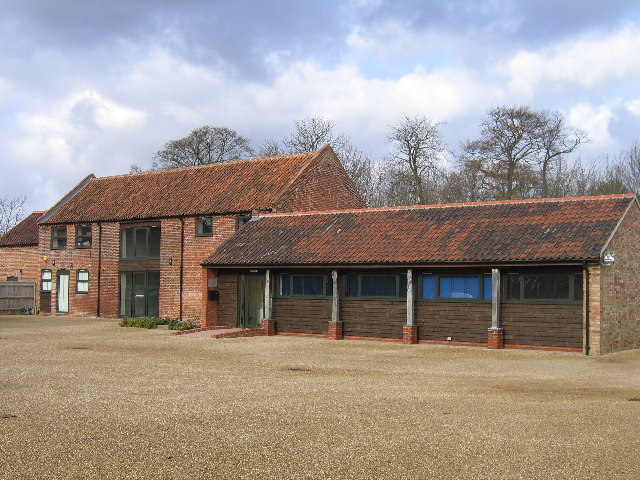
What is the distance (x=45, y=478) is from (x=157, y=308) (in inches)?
1052

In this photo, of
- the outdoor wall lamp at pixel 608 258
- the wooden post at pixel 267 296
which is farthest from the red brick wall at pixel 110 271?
the outdoor wall lamp at pixel 608 258

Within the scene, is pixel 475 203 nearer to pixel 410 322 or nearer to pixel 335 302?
pixel 410 322

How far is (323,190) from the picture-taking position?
32781 mm

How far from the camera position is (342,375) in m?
15.1

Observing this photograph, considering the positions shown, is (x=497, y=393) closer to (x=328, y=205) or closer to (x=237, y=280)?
(x=237, y=280)

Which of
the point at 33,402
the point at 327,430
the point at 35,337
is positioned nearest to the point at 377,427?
the point at 327,430

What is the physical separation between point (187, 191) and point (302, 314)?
1187 cm

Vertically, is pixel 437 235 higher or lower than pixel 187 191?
lower

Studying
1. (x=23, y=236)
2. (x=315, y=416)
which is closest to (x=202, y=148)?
(x=23, y=236)

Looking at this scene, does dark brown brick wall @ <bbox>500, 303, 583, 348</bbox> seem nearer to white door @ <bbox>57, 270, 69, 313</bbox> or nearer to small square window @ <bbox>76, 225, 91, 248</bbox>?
small square window @ <bbox>76, 225, 91, 248</bbox>

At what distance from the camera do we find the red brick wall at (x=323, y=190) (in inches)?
1235

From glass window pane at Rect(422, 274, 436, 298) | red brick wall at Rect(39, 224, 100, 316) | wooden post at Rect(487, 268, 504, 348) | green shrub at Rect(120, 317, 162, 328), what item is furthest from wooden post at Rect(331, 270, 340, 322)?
red brick wall at Rect(39, 224, 100, 316)

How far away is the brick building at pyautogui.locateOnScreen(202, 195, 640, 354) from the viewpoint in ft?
67.1

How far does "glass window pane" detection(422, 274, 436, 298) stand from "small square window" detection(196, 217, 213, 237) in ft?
39.1
